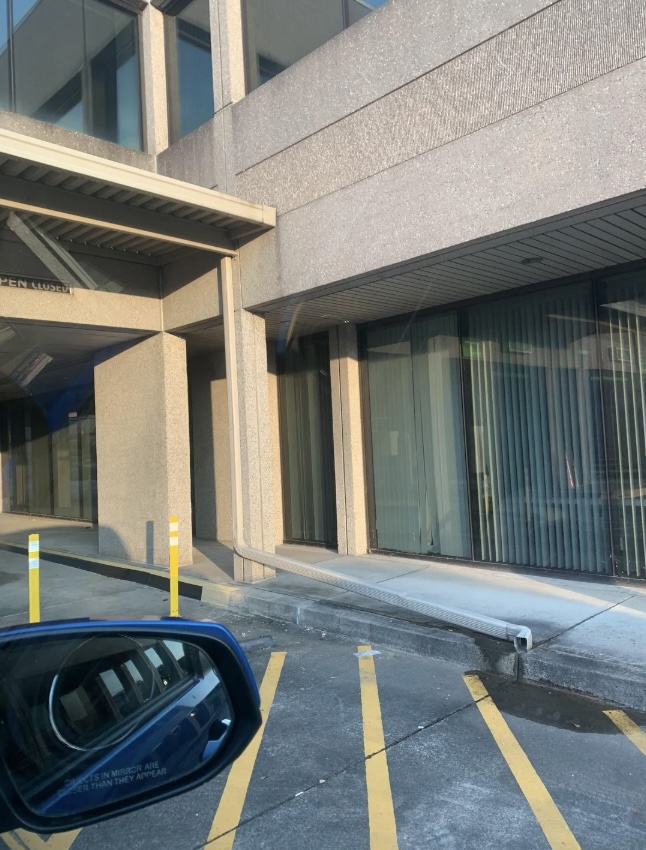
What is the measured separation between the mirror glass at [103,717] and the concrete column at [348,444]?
7582 millimetres

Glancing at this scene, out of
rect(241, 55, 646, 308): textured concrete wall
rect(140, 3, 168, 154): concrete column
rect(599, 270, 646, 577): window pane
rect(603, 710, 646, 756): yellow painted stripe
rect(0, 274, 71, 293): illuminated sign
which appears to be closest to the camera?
rect(603, 710, 646, 756): yellow painted stripe

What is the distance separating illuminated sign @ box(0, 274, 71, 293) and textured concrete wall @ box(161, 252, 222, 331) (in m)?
1.40

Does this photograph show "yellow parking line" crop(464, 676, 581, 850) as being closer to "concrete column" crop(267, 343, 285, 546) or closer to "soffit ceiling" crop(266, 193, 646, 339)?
"soffit ceiling" crop(266, 193, 646, 339)

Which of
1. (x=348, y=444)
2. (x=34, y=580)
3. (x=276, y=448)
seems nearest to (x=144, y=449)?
(x=276, y=448)

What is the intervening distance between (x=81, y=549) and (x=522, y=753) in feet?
30.7

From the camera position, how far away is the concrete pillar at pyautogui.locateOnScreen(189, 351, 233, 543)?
11.9 metres

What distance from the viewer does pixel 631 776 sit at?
3.70 meters

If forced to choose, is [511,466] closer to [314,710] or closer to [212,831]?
[314,710]

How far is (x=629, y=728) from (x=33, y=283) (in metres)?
7.72

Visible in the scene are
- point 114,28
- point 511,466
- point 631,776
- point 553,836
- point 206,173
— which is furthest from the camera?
point 114,28

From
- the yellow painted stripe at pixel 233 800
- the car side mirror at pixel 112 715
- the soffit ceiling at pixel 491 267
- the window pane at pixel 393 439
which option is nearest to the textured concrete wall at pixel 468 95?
the soffit ceiling at pixel 491 267

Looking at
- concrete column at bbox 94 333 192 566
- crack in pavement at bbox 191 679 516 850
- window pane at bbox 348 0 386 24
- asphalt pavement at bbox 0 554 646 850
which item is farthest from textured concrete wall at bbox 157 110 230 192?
crack in pavement at bbox 191 679 516 850

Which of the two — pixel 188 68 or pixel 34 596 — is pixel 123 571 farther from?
pixel 188 68

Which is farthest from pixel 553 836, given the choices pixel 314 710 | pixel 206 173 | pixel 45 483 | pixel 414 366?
pixel 45 483
